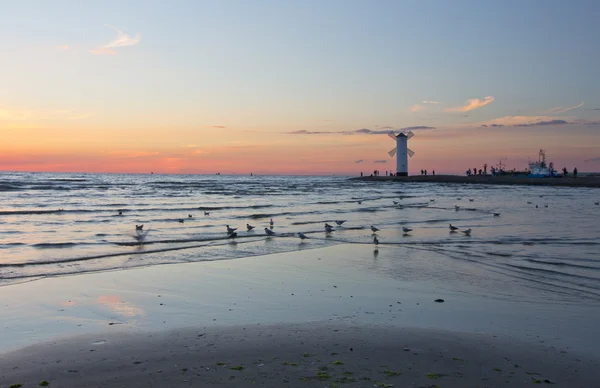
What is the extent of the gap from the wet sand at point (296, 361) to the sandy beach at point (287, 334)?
0.02 m

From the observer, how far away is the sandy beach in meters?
5.29

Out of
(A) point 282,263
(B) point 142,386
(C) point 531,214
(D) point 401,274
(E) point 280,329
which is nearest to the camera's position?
(B) point 142,386

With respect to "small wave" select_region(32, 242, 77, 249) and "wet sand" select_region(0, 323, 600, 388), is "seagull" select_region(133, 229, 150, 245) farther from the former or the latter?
"wet sand" select_region(0, 323, 600, 388)

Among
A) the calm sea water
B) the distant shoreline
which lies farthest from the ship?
the calm sea water

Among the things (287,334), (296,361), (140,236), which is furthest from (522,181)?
(296,361)

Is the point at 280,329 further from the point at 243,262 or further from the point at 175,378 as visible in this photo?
the point at 243,262

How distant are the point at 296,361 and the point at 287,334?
100 cm

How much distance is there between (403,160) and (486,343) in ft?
313

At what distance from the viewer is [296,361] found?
18.6 ft

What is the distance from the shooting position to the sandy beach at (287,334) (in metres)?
5.29

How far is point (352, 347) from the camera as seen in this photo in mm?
6133

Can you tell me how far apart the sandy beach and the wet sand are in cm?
2

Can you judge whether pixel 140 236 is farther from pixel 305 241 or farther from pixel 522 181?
pixel 522 181

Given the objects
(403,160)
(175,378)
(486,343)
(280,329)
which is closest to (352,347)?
(280,329)
